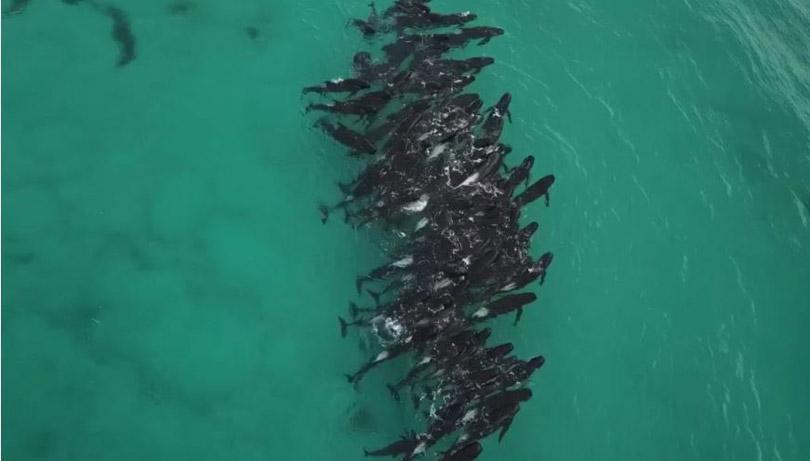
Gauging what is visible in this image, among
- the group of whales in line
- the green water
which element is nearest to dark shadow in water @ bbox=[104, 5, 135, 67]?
the green water

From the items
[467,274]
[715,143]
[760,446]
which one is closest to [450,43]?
[467,274]

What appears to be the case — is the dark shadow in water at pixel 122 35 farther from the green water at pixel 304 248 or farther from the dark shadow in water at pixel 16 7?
the dark shadow in water at pixel 16 7

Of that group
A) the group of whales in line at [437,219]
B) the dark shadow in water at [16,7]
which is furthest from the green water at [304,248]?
the group of whales in line at [437,219]

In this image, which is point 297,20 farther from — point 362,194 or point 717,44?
point 717,44

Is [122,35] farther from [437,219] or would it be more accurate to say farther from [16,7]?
[437,219]

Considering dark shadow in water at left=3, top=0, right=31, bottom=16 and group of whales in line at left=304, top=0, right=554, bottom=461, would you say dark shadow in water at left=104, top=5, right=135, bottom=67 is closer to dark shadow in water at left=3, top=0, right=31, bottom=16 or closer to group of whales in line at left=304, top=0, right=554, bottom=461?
dark shadow in water at left=3, top=0, right=31, bottom=16

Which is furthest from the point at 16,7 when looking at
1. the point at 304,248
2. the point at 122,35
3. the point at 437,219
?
the point at 437,219
